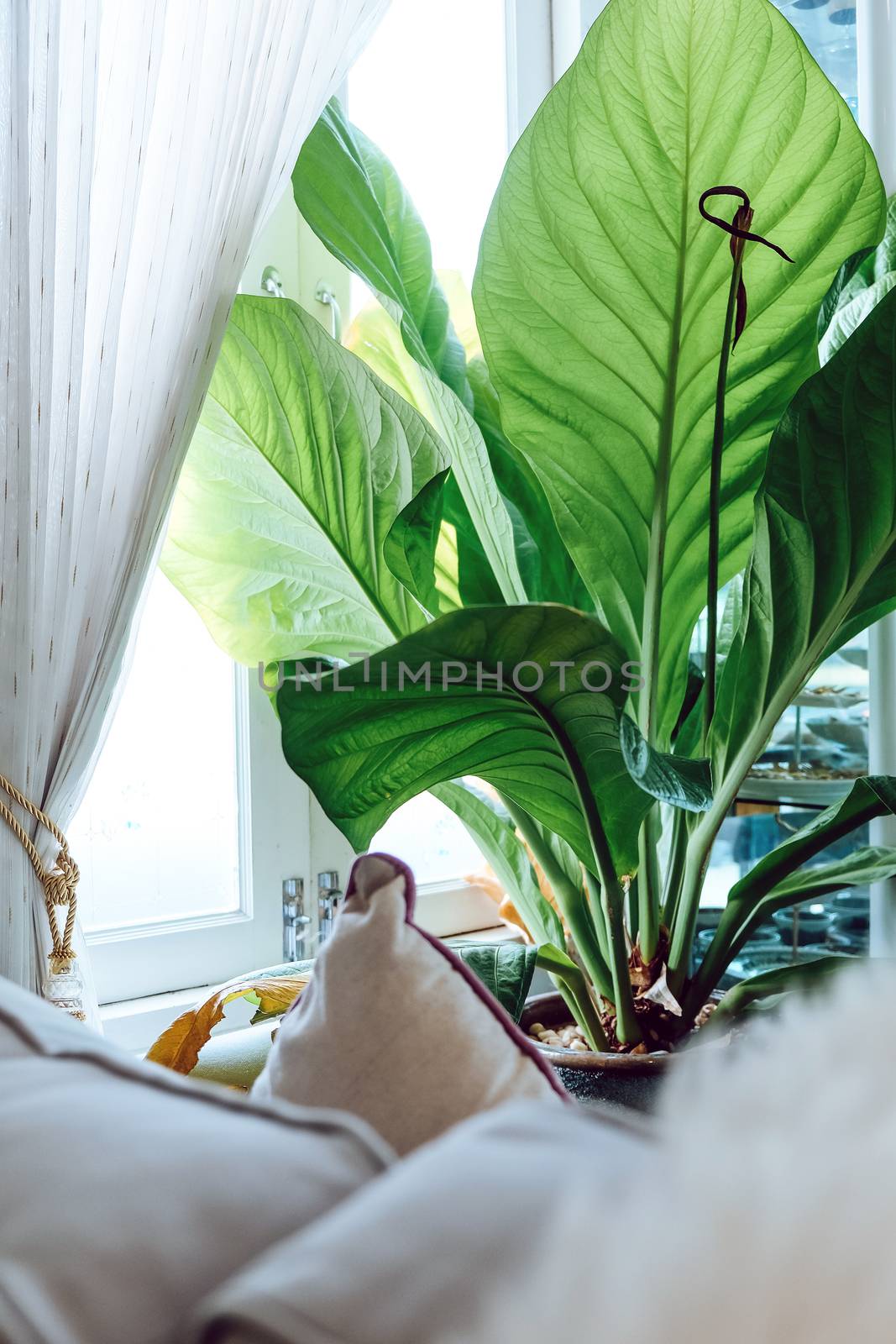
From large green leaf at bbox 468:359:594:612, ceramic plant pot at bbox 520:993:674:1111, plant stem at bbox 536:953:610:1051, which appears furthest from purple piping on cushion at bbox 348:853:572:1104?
large green leaf at bbox 468:359:594:612

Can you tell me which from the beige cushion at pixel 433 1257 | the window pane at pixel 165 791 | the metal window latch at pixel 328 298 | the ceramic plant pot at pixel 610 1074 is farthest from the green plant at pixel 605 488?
the beige cushion at pixel 433 1257

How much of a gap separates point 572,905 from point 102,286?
0.72 m

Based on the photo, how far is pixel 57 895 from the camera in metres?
0.96

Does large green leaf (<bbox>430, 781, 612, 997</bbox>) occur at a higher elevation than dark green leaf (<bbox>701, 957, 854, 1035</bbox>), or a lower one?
higher

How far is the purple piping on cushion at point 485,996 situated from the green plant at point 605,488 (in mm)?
235

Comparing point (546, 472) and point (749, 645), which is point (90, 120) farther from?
point (749, 645)

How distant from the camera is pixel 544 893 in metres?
1.31

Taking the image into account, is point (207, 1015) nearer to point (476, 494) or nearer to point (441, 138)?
point (476, 494)

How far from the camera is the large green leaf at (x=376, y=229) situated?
42.3 inches

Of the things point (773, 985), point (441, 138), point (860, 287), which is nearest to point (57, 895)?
point (773, 985)

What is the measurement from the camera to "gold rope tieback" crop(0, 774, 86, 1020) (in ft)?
3.09

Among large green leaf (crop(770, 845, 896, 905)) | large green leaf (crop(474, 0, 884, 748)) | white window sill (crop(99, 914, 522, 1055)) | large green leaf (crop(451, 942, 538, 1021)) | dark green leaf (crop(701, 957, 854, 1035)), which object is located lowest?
white window sill (crop(99, 914, 522, 1055))

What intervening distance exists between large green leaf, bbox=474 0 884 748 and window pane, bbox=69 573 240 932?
23.5 inches

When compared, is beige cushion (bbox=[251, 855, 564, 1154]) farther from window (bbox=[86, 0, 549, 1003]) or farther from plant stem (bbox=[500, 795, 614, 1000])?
window (bbox=[86, 0, 549, 1003])
